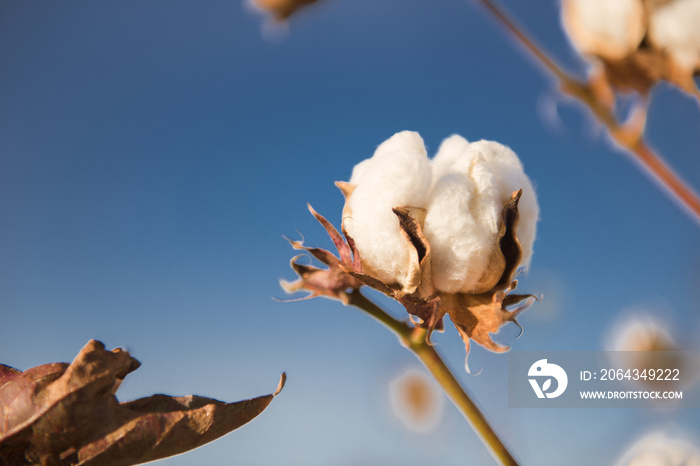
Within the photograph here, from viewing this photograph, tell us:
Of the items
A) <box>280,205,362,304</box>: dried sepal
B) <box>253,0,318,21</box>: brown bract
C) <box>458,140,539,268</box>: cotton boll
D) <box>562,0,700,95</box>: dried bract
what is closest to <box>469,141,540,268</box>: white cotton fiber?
<box>458,140,539,268</box>: cotton boll

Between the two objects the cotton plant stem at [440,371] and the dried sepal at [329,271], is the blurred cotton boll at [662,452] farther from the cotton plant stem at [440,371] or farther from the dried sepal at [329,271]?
the dried sepal at [329,271]

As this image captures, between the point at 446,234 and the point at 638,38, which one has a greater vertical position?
the point at 638,38

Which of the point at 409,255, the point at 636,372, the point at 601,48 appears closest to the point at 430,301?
the point at 409,255

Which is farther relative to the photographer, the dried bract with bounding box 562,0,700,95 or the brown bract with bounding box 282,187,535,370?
the dried bract with bounding box 562,0,700,95

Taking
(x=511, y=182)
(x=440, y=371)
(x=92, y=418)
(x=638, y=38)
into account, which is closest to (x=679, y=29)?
(x=638, y=38)

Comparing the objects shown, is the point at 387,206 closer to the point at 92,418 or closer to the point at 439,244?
the point at 439,244

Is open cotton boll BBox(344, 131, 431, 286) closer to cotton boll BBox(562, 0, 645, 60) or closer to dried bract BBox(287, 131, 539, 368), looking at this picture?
dried bract BBox(287, 131, 539, 368)
